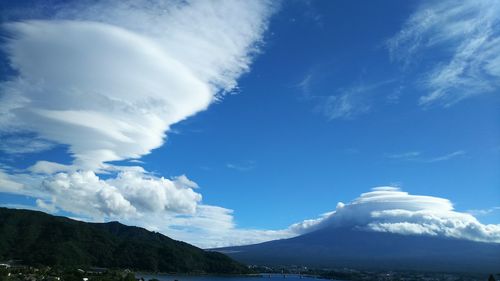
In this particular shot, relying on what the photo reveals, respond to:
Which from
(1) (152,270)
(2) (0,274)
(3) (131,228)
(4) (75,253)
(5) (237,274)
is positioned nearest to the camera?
(2) (0,274)

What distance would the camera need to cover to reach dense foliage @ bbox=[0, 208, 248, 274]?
385ft

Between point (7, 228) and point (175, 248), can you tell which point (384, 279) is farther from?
point (7, 228)

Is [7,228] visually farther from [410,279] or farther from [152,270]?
[410,279]

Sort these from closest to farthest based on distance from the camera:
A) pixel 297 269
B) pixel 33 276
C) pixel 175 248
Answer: pixel 33 276, pixel 175 248, pixel 297 269

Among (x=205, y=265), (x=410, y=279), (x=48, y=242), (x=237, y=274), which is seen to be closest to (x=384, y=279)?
(x=410, y=279)

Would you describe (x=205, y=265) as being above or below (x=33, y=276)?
above

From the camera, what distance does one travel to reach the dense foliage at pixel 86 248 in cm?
11744

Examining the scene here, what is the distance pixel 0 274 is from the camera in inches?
2400

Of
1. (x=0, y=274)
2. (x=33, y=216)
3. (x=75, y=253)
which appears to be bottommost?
(x=0, y=274)

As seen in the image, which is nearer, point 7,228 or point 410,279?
point 410,279

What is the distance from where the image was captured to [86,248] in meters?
130

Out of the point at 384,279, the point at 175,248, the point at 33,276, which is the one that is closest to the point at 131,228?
the point at 175,248

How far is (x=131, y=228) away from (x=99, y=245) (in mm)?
54000

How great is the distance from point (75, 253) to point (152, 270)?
786 inches
